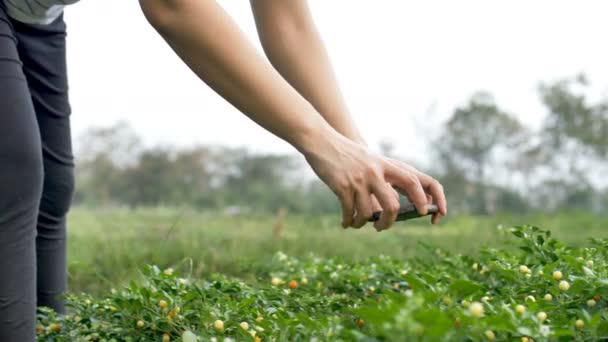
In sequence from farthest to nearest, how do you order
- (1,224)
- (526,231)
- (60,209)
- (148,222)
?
(148,222) → (60,209) → (526,231) → (1,224)

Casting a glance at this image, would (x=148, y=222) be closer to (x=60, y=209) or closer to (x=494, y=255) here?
(x=60, y=209)

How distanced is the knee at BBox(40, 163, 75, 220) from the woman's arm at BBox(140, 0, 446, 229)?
0.99 m

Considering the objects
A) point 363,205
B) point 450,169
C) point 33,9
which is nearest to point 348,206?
point 363,205

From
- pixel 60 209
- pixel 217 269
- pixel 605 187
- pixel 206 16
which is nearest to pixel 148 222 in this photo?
pixel 217 269

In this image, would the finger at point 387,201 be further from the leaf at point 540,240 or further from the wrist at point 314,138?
the leaf at point 540,240

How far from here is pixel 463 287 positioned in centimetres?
109

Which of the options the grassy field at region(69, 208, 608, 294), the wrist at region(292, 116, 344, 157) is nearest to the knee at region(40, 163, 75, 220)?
the grassy field at region(69, 208, 608, 294)

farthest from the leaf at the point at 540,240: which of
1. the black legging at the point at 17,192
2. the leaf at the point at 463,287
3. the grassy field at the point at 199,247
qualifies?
the black legging at the point at 17,192

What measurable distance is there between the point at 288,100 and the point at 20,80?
740mm

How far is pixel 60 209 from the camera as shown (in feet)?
7.18

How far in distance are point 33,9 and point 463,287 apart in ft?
4.53

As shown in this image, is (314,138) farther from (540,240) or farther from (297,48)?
(540,240)

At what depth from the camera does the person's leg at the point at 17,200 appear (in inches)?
61.1

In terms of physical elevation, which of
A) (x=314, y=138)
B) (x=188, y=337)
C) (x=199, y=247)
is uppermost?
(x=314, y=138)
